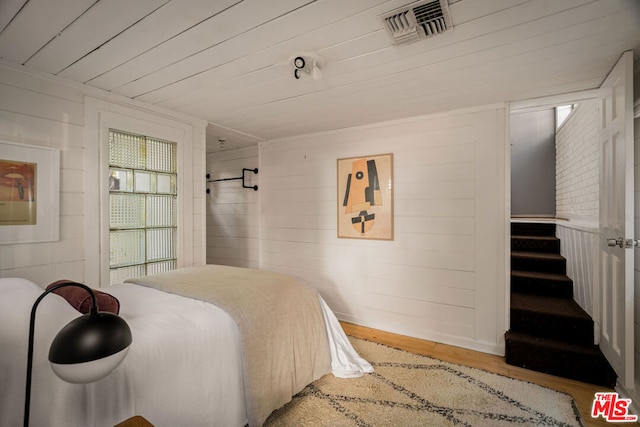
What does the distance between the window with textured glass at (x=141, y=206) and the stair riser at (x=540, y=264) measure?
385cm

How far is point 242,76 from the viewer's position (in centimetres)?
212

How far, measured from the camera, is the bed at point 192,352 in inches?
37.9

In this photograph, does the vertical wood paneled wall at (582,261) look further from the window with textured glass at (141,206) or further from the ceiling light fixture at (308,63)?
the window with textured glass at (141,206)

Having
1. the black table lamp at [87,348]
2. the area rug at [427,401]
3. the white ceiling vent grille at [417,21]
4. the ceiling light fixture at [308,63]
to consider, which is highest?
the white ceiling vent grille at [417,21]

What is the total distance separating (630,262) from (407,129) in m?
2.03

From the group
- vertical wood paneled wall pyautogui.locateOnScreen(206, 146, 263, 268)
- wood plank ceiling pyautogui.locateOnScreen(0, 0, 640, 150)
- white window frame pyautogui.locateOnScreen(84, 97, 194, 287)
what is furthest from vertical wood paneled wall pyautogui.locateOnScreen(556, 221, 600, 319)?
white window frame pyautogui.locateOnScreen(84, 97, 194, 287)

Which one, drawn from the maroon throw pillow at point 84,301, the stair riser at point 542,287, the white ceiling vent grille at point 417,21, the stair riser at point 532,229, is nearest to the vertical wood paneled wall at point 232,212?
the maroon throw pillow at point 84,301

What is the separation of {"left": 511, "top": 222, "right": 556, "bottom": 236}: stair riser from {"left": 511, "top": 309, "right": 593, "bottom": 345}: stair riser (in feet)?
5.81

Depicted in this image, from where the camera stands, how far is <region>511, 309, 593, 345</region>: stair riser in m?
2.43

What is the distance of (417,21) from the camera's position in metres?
1.51

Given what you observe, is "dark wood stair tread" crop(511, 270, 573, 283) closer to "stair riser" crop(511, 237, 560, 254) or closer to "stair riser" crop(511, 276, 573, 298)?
"stair riser" crop(511, 276, 573, 298)

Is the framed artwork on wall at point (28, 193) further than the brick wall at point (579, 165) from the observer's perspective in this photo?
No

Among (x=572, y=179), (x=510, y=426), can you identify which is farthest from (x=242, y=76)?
(x=572, y=179)

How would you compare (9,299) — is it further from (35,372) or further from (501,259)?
(501,259)
